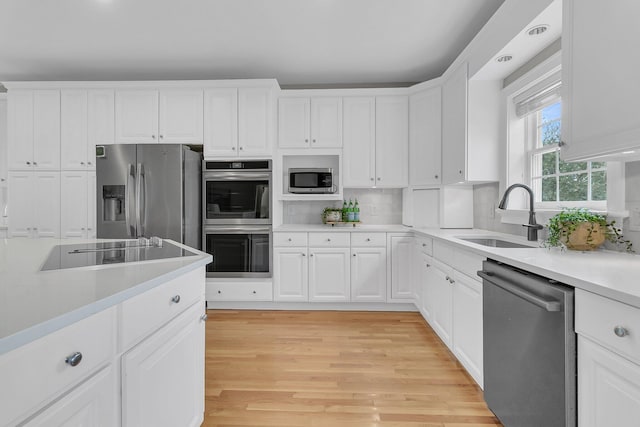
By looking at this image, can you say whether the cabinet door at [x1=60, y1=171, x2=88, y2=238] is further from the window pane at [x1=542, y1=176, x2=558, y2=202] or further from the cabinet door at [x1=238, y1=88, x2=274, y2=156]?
the window pane at [x1=542, y1=176, x2=558, y2=202]

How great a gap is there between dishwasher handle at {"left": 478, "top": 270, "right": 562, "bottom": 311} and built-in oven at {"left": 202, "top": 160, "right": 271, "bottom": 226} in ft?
7.58

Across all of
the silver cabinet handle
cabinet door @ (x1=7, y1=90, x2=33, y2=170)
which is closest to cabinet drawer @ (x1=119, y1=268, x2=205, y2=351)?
the silver cabinet handle

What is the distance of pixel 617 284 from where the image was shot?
42.4 inches

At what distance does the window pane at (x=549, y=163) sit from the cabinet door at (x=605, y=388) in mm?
1710

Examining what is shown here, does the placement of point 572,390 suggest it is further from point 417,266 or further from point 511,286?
point 417,266

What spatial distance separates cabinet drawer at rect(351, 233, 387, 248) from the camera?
353 cm

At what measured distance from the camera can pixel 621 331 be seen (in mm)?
997

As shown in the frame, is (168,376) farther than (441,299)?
No

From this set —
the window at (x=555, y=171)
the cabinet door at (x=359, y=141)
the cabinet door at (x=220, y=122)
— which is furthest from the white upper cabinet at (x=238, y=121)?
the window at (x=555, y=171)

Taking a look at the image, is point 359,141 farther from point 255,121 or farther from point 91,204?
point 91,204

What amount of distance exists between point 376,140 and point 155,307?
3.11 metres

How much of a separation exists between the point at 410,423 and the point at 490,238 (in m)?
1.60

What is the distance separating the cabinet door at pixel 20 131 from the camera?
363 cm

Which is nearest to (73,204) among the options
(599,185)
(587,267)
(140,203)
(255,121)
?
(140,203)
